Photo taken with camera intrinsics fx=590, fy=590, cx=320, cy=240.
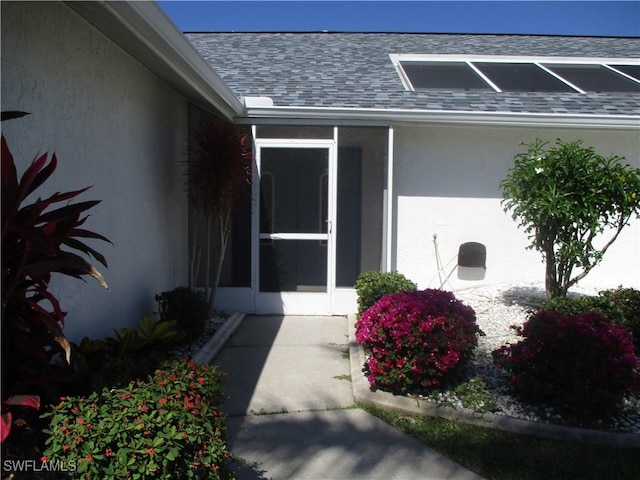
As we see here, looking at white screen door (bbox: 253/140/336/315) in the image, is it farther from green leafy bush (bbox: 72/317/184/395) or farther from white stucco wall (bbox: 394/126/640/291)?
green leafy bush (bbox: 72/317/184/395)

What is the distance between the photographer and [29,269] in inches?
109

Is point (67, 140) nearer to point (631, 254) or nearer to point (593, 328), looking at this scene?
point (593, 328)

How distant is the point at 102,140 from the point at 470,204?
5.32 metres

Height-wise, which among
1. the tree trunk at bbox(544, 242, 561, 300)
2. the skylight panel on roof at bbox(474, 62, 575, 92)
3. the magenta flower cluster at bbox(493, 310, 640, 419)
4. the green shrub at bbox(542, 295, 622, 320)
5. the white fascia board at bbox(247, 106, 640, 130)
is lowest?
the magenta flower cluster at bbox(493, 310, 640, 419)

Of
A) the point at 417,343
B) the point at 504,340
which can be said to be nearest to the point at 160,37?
the point at 417,343

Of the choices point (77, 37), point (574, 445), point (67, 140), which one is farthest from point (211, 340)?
point (574, 445)

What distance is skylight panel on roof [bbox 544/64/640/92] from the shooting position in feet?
30.2

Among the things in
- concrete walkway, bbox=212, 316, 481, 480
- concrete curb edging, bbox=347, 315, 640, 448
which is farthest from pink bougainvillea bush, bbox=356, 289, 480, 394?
concrete walkway, bbox=212, 316, 481, 480

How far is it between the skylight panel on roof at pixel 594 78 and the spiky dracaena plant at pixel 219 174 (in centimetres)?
562

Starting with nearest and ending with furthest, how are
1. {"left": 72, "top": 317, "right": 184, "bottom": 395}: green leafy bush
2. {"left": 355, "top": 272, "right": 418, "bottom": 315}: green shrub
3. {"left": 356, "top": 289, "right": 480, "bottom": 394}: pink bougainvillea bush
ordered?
{"left": 72, "top": 317, "right": 184, "bottom": 395}: green leafy bush
{"left": 356, "top": 289, "right": 480, "bottom": 394}: pink bougainvillea bush
{"left": 355, "top": 272, "right": 418, "bottom": 315}: green shrub

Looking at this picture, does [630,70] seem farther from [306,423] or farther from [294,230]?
[306,423]

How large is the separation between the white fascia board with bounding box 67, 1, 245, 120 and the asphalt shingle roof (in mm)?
2039

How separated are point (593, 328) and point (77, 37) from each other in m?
4.56

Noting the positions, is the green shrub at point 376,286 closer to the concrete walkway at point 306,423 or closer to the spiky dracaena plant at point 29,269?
the concrete walkway at point 306,423
